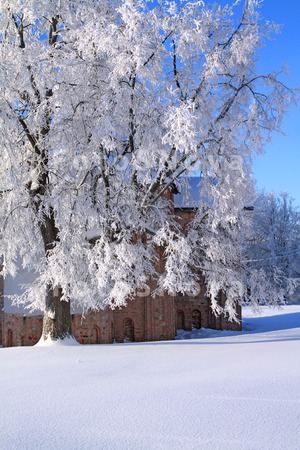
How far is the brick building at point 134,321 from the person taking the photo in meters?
20.5

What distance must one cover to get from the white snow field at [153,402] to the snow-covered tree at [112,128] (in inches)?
111

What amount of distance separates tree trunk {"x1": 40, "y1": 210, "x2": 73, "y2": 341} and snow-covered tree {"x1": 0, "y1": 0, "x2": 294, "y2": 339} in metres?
0.03

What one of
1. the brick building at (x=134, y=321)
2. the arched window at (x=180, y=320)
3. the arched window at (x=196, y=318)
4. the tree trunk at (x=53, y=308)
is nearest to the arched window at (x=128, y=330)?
the brick building at (x=134, y=321)

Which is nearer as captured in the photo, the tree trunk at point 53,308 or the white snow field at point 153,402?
the white snow field at point 153,402

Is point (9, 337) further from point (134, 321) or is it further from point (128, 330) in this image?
point (134, 321)

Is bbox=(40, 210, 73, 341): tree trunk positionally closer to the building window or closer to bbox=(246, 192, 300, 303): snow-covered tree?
the building window

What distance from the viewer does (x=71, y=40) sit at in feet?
37.0

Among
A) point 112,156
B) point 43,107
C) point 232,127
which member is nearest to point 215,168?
point 232,127

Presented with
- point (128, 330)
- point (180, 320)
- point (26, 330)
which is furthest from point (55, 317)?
point (180, 320)

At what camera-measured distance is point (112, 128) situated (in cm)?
1020

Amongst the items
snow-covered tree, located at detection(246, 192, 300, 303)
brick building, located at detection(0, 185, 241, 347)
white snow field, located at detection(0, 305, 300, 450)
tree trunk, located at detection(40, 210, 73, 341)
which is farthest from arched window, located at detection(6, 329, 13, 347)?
snow-covered tree, located at detection(246, 192, 300, 303)

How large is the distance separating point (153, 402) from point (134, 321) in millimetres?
18099

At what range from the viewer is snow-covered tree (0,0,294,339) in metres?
10.6

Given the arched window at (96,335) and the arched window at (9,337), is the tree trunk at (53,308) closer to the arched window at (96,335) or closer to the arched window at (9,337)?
the arched window at (96,335)
